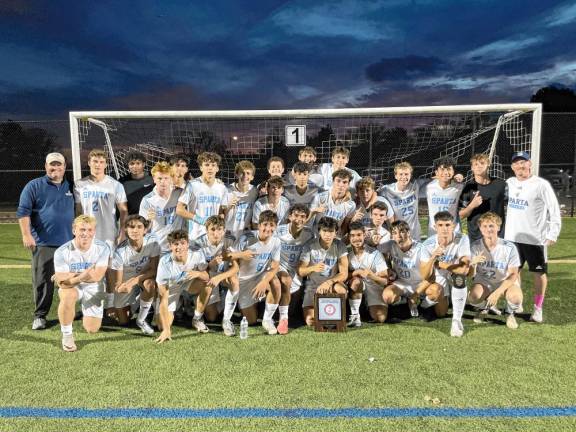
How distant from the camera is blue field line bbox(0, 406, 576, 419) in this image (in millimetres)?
2615

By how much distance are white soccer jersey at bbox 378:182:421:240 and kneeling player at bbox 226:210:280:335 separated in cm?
167

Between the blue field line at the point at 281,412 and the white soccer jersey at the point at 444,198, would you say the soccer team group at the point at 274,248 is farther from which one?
the blue field line at the point at 281,412

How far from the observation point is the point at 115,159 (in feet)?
22.5

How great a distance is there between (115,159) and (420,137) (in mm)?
6370

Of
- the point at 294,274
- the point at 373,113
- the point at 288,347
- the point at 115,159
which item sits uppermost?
the point at 373,113

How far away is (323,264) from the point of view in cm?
441

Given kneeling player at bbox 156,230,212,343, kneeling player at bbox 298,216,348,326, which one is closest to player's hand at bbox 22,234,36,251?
kneeling player at bbox 156,230,212,343

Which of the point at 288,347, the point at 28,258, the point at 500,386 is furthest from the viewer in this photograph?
the point at 28,258

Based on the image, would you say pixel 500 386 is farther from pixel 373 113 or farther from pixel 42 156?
pixel 42 156

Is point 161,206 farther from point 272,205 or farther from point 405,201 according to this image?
point 405,201

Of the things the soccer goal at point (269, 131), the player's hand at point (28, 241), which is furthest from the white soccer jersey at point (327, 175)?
the player's hand at point (28, 241)

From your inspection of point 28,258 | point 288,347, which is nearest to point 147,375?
point 288,347

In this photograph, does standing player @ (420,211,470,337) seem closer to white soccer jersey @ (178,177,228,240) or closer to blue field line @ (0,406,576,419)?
blue field line @ (0,406,576,419)

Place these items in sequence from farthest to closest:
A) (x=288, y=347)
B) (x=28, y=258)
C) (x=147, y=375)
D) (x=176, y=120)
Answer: (x=28, y=258) < (x=176, y=120) < (x=288, y=347) < (x=147, y=375)
